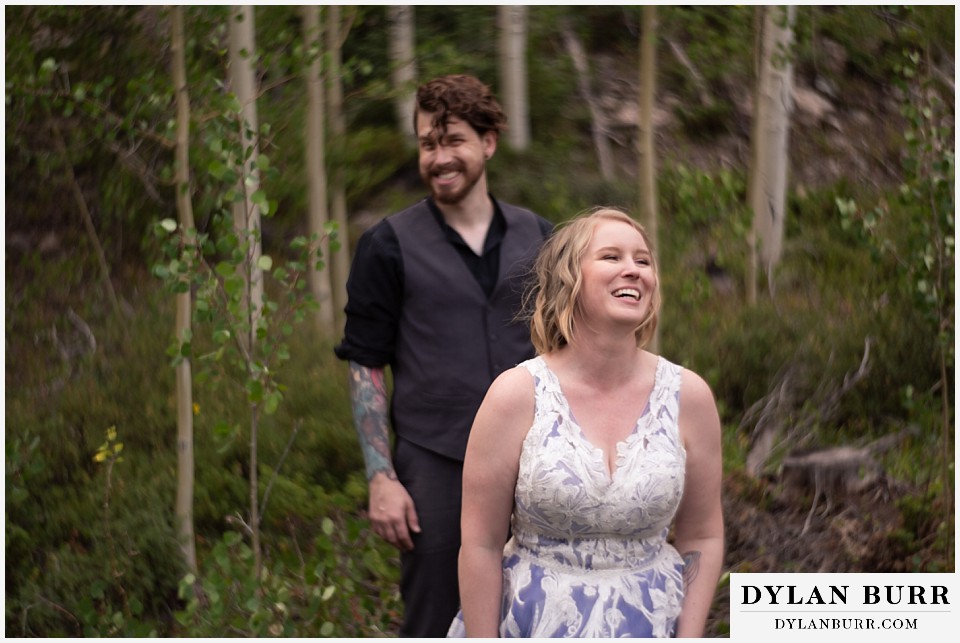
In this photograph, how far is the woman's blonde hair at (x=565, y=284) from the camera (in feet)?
7.60

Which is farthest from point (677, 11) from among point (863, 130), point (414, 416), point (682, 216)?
point (863, 130)

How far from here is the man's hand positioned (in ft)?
9.71

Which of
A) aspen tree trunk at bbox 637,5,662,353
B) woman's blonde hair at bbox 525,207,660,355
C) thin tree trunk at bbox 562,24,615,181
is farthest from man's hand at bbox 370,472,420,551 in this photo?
thin tree trunk at bbox 562,24,615,181

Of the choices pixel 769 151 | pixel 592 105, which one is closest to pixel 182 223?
pixel 769 151

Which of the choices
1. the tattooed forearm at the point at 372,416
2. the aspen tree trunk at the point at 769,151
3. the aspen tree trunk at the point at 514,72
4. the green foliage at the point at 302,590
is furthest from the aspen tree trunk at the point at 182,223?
the aspen tree trunk at the point at 514,72

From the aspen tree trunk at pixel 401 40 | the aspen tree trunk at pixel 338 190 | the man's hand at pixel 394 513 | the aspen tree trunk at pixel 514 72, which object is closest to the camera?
the man's hand at pixel 394 513

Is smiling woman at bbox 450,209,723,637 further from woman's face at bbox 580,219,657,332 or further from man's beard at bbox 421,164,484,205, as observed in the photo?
man's beard at bbox 421,164,484,205

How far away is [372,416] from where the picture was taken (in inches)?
120

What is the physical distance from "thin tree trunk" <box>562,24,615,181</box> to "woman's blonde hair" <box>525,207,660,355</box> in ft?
25.2

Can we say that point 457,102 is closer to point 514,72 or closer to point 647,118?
point 647,118

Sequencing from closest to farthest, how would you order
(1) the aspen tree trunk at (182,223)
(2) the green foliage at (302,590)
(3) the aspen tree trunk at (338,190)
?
1. (2) the green foliage at (302,590)
2. (1) the aspen tree trunk at (182,223)
3. (3) the aspen tree trunk at (338,190)

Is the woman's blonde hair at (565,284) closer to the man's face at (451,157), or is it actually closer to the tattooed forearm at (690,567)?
the tattooed forearm at (690,567)

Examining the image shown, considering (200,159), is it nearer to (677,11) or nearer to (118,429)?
(118,429)

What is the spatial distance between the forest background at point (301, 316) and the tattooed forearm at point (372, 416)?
0.48 m
